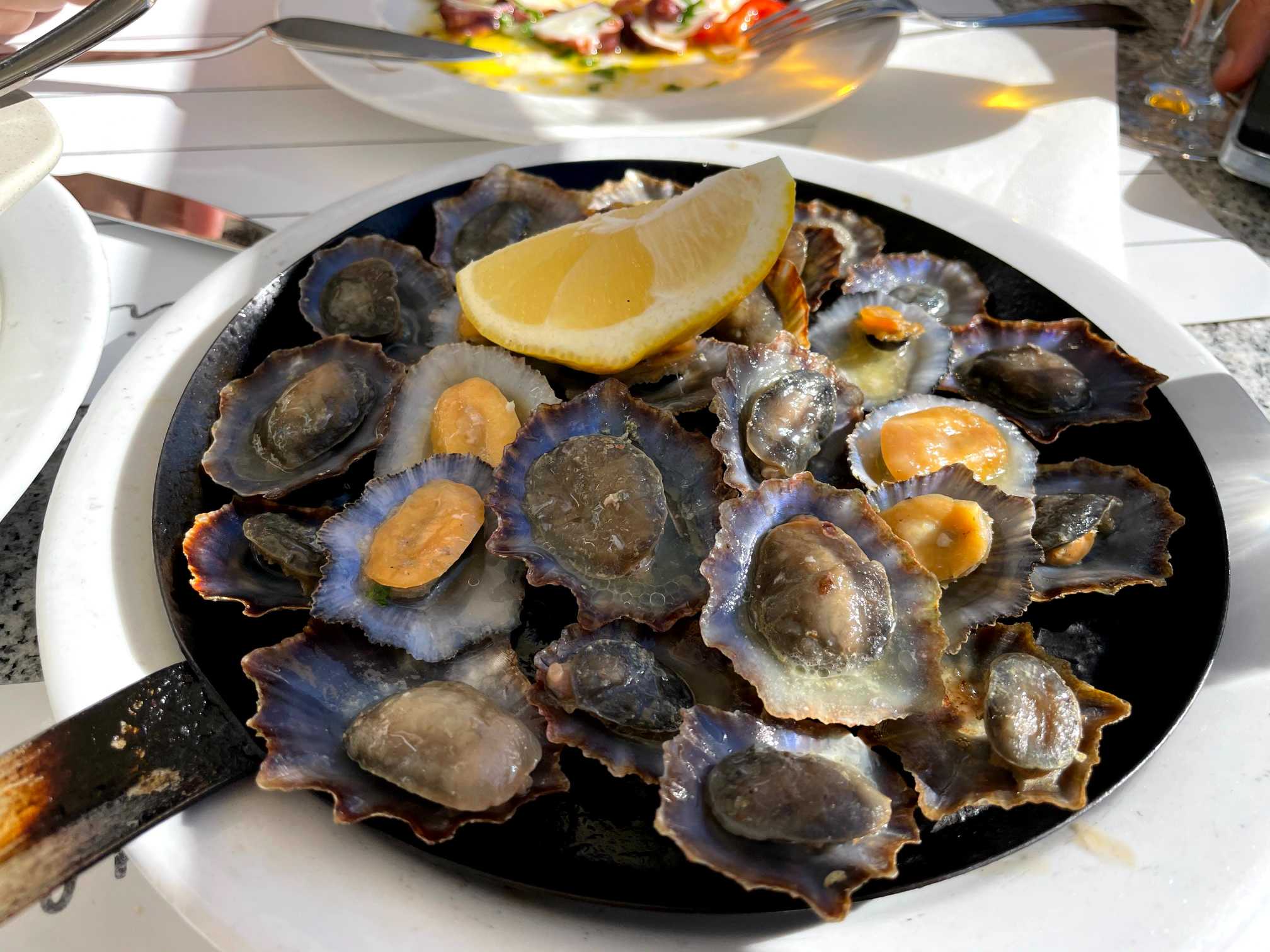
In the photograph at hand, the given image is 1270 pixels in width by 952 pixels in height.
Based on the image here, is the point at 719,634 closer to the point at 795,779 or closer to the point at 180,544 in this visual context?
the point at 795,779

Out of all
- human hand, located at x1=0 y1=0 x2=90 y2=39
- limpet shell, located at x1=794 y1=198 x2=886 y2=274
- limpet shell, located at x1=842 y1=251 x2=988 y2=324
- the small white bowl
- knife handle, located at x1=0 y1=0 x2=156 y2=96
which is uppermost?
knife handle, located at x1=0 y1=0 x2=156 y2=96

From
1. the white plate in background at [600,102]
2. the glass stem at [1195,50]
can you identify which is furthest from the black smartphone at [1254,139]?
the white plate in background at [600,102]

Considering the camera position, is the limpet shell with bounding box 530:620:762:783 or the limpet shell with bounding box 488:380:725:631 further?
the limpet shell with bounding box 488:380:725:631

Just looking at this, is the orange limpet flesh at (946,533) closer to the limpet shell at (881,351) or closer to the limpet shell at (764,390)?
the limpet shell at (764,390)

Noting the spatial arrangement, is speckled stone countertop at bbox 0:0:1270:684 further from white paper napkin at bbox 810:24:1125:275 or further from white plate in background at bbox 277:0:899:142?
white plate in background at bbox 277:0:899:142

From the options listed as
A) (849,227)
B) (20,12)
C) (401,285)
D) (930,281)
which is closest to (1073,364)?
(930,281)

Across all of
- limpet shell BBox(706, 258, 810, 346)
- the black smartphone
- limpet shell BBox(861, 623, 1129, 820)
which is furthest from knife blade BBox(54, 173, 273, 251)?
the black smartphone

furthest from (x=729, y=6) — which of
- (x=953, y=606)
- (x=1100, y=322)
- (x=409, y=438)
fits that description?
(x=953, y=606)
